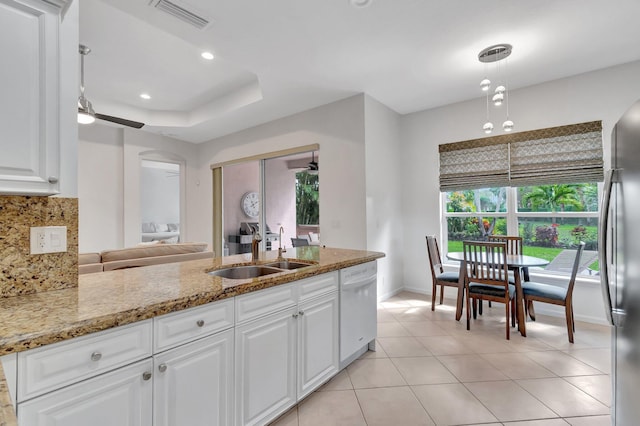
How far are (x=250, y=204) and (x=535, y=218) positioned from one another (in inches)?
189

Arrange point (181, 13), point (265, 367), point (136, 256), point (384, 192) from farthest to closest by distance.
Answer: point (384, 192), point (136, 256), point (181, 13), point (265, 367)

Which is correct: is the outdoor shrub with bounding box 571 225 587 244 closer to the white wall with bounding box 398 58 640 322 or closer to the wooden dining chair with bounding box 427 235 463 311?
the white wall with bounding box 398 58 640 322

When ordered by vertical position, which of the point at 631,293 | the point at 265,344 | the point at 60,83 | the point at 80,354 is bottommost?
the point at 265,344

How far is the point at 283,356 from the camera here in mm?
1746

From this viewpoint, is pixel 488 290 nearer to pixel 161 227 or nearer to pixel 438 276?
pixel 438 276

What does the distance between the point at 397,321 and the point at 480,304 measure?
112 centimetres

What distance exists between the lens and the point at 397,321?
351 cm

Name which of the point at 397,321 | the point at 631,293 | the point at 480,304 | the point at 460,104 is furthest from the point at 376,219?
the point at 631,293

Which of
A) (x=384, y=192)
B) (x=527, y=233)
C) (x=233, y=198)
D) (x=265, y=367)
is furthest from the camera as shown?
(x=233, y=198)

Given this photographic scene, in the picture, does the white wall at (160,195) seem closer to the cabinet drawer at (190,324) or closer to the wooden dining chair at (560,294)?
the cabinet drawer at (190,324)

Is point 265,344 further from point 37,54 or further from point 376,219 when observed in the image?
point 376,219

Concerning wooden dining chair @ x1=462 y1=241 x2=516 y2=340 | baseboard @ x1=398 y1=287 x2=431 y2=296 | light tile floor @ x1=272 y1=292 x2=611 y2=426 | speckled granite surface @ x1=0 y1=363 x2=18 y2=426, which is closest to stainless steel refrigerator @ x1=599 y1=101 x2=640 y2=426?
light tile floor @ x1=272 y1=292 x2=611 y2=426

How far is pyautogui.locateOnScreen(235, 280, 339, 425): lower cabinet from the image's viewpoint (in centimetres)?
154

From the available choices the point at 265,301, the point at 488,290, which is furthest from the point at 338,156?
the point at 265,301
